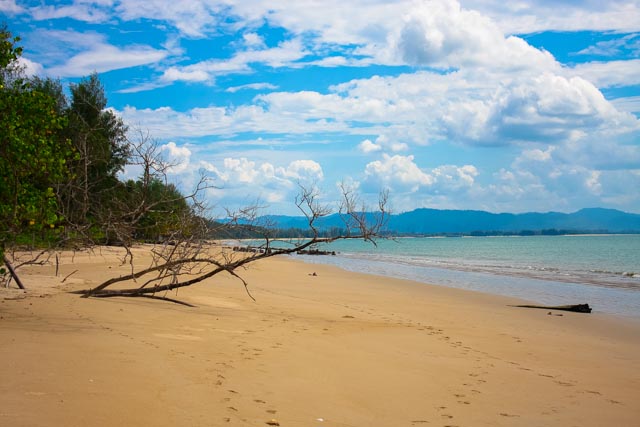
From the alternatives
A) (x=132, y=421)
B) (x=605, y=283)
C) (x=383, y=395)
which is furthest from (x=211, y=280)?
(x=605, y=283)

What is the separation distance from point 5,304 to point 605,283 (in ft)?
89.8

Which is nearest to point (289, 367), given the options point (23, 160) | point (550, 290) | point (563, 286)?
point (23, 160)

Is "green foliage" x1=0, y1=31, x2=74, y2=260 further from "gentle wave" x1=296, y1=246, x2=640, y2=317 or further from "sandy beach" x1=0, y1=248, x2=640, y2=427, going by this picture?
"gentle wave" x1=296, y1=246, x2=640, y2=317

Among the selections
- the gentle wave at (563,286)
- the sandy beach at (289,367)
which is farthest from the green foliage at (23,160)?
the gentle wave at (563,286)

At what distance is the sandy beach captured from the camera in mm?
4761

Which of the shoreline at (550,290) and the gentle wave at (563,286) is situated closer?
the shoreline at (550,290)

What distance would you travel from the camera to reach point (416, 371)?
7312 millimetres

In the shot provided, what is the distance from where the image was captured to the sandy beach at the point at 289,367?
476 cm

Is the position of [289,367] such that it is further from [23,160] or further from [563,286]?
[563,286]

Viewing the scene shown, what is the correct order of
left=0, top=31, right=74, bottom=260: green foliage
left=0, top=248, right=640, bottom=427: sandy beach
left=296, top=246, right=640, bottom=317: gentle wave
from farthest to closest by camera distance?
left=296, top=246, right=640, bottom=317: gentle wave → left=0, top=31, right=74, bottom=260: green foliage → left=0, top=248, right=640, bottom=427: sandy beach

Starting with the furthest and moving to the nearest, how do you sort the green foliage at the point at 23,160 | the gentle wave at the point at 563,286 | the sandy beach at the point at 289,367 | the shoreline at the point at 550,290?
the gentle wave at the point at 563,286 < the shoreline at the point at 550,290 < the green foliage at the point at 23,160 < the sandy beach at the point at 289,367

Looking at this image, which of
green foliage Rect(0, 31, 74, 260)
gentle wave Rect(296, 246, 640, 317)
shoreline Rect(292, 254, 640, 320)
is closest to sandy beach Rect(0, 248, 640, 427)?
green foliage Rect(0, 31, 74, 260)

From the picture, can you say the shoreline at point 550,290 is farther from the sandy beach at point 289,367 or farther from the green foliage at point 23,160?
the green foliage at point 23,160

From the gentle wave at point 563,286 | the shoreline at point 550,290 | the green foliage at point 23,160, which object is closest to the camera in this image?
the green foliage at point 23,160
